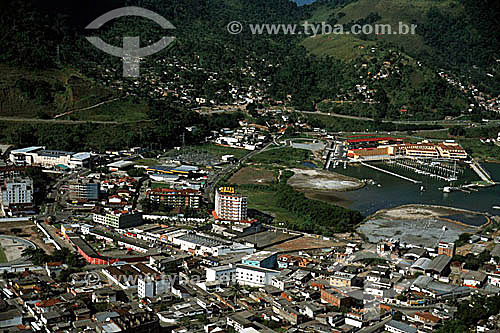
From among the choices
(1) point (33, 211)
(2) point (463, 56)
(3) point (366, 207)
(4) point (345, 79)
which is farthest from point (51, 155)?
(2) point (463, 56)

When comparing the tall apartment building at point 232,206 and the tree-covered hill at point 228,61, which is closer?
the tall apartment building at point 232,206

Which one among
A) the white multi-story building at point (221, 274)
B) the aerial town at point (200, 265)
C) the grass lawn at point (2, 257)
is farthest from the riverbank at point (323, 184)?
the grass lawn at point (2, 257)

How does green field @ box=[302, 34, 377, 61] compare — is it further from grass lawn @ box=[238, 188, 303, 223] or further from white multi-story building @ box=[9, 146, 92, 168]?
white multi-story building @ box=[9, 146, 92, 168]

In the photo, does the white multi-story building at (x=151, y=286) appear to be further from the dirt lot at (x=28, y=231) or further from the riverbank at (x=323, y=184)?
the riverbank at (x=323, y=184)

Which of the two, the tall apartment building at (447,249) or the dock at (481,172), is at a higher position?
the dock at (481,172)

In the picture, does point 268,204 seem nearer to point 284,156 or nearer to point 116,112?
point 284,156

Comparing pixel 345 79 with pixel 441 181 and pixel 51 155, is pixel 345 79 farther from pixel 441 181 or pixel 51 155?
pixel 51 155
